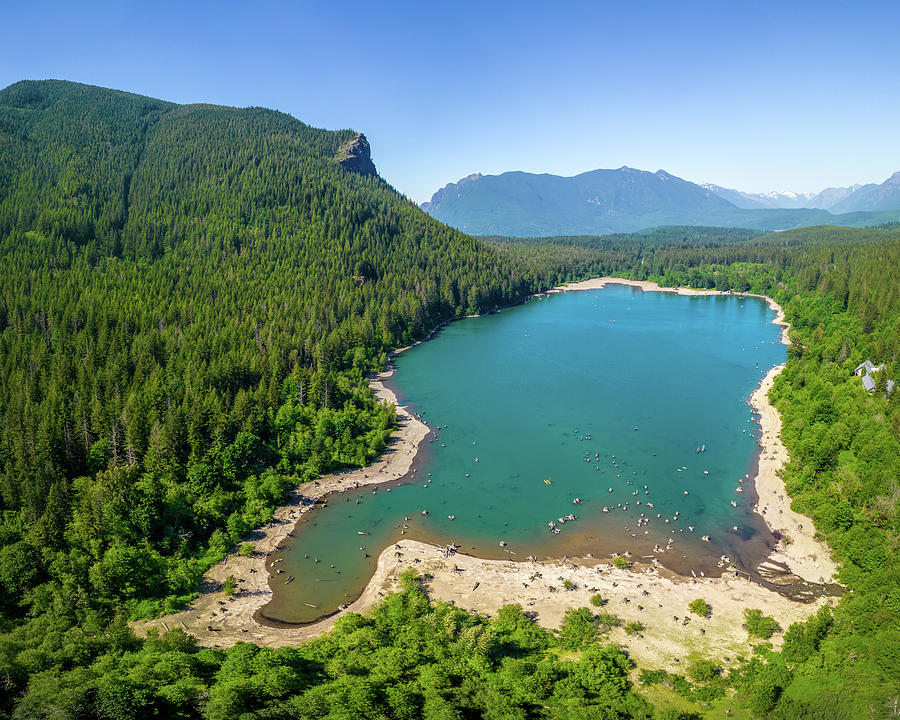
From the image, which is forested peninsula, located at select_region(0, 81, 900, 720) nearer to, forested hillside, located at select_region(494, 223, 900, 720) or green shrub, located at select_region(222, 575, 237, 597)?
forested hillside, located at select_region(494, 223, 900, 720)

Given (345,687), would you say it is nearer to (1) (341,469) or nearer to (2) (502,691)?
(2) (502,691)

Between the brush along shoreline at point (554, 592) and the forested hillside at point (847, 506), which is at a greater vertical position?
the forested hillside at point (847, 506)

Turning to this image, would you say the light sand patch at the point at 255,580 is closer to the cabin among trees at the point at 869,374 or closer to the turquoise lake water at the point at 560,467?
the turquoise lake water at the point at 560,467

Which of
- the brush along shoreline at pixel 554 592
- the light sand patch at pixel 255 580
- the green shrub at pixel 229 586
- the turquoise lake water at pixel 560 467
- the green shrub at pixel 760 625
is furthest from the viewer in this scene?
the turquoise lake water at pixel 560 467

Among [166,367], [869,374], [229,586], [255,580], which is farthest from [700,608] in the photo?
[166,367]

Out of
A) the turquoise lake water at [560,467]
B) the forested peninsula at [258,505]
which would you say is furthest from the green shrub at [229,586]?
the turquoise lake water at [560,467]

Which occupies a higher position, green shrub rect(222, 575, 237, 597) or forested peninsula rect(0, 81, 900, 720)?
forested peninsula rect(0, 81, 900, 720)

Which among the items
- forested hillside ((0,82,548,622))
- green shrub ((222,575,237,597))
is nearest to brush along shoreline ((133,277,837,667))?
green shrub ((222,575,237,597))
